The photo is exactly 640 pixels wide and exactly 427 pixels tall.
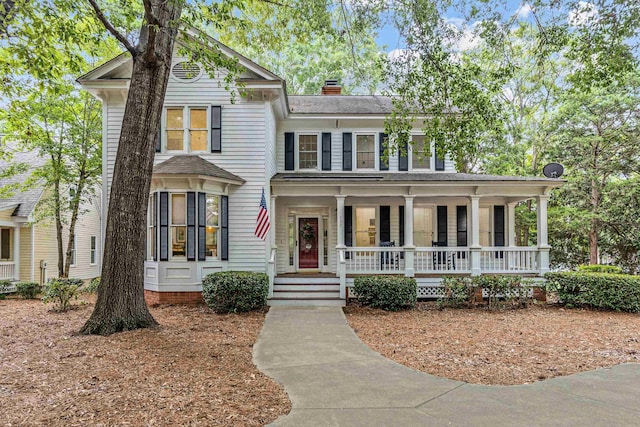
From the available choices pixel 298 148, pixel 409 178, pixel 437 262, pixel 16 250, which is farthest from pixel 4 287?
pixel 437 262

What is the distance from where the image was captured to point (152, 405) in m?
3.65

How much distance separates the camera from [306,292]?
10.4m

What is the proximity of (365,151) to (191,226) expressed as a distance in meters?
6.52

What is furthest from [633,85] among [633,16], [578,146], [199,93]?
[199,93]

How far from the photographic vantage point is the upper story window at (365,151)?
43.8ft

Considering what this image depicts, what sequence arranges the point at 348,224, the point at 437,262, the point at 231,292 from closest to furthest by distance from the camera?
the point at 231,292 < the point at 437,262 < the point at 348,224

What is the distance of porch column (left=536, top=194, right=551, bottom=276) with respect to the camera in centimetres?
1098

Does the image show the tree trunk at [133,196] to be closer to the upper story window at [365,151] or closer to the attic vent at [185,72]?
the attic vent at [185,72]

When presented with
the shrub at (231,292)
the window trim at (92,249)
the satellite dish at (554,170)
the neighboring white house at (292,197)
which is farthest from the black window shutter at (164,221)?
the window trim at (92,249)

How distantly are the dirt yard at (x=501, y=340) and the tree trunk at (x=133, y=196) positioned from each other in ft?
14.2

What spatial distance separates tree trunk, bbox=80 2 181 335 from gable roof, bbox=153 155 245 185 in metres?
2.68

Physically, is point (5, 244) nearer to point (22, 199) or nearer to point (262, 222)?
point (22, 199)

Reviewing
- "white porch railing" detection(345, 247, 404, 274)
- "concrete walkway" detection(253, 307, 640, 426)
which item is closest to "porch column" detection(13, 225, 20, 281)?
"white porch railing" detection(345, 247, 404, 274)

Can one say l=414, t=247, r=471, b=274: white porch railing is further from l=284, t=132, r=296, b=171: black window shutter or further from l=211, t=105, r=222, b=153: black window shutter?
l=211, t=105, r=222, b=153: black window shutter
